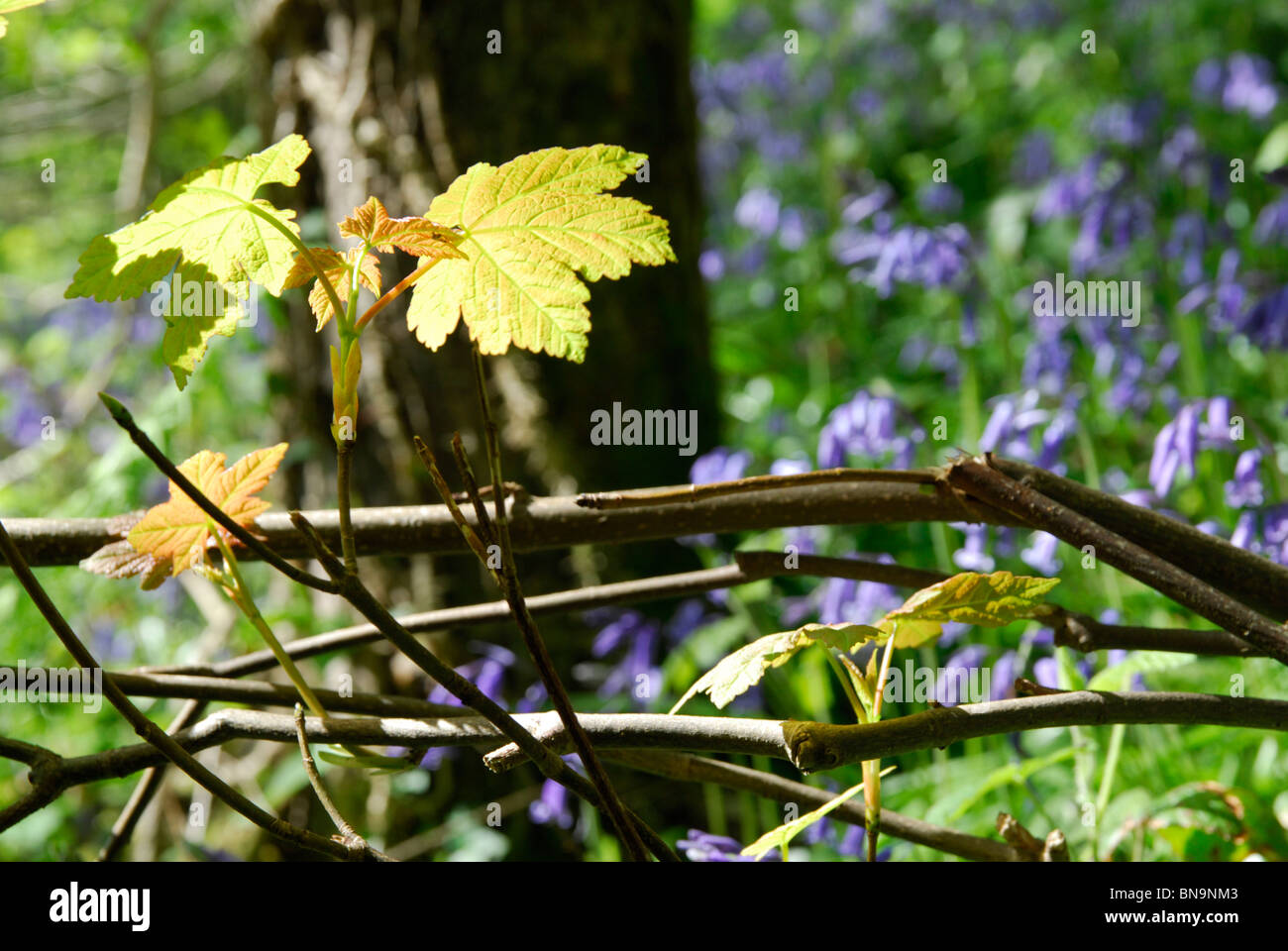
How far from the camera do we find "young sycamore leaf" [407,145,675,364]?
1.69ft

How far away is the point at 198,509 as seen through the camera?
60 centimetres

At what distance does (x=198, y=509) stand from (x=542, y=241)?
0.26 meters

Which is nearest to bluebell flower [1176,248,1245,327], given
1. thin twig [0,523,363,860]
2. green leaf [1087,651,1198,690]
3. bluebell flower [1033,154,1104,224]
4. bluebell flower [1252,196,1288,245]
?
bluebell flower [1252,196,1288,245]

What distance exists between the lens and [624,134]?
1796 millimetres

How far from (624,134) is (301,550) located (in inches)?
49.9

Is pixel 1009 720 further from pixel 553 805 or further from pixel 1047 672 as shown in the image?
pixel 553 805

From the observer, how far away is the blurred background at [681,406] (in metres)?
1.44

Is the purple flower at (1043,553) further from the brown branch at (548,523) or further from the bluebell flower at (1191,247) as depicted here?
the bluebell flower at (1191,247)

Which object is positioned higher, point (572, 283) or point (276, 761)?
point (572, 283)

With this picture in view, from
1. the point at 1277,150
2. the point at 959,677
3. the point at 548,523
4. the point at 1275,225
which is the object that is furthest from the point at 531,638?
the point at 1277,150

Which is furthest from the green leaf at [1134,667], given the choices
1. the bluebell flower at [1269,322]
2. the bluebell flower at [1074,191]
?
the bluebell flower at [1074,191]

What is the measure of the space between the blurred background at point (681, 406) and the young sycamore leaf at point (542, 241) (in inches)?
23.5

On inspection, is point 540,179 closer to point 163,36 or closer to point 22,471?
point 22,471
